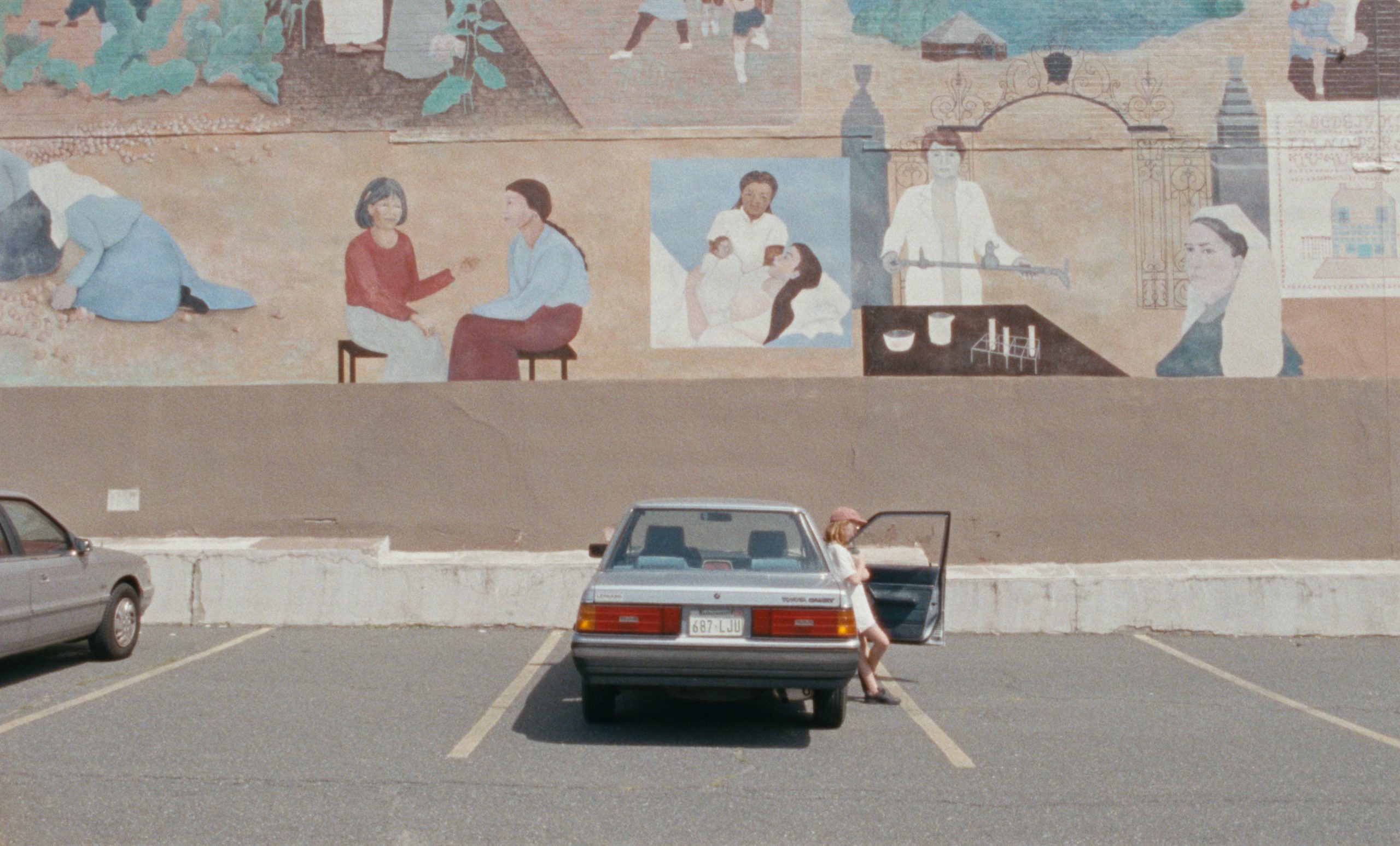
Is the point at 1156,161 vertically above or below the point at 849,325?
above

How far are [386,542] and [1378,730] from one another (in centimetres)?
957

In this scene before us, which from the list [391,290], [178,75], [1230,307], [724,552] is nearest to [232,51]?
[178,75]

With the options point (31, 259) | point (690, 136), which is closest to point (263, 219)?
point (31, 259)

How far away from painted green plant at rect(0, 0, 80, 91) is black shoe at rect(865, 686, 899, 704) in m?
11.7

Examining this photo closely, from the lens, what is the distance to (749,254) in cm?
1377

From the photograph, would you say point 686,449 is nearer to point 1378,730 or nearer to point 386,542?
point 386,542

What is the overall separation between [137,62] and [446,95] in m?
3.70

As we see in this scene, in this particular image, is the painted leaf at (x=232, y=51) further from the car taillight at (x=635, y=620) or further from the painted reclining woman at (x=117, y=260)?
the car taillight at (x=635, y=620)

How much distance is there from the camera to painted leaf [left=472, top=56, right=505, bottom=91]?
1401 cm

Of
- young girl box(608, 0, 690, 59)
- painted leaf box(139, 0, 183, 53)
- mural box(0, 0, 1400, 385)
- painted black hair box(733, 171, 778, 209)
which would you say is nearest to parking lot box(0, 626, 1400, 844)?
mural box(0, 0, 1400, 385)

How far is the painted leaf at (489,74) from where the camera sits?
1401 centimetres

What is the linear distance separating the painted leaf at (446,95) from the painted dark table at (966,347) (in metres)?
5.31

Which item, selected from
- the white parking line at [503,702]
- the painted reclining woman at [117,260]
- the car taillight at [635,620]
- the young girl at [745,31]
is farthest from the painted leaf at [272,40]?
the car taillight at [635,620]

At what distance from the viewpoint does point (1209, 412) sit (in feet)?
44.1
